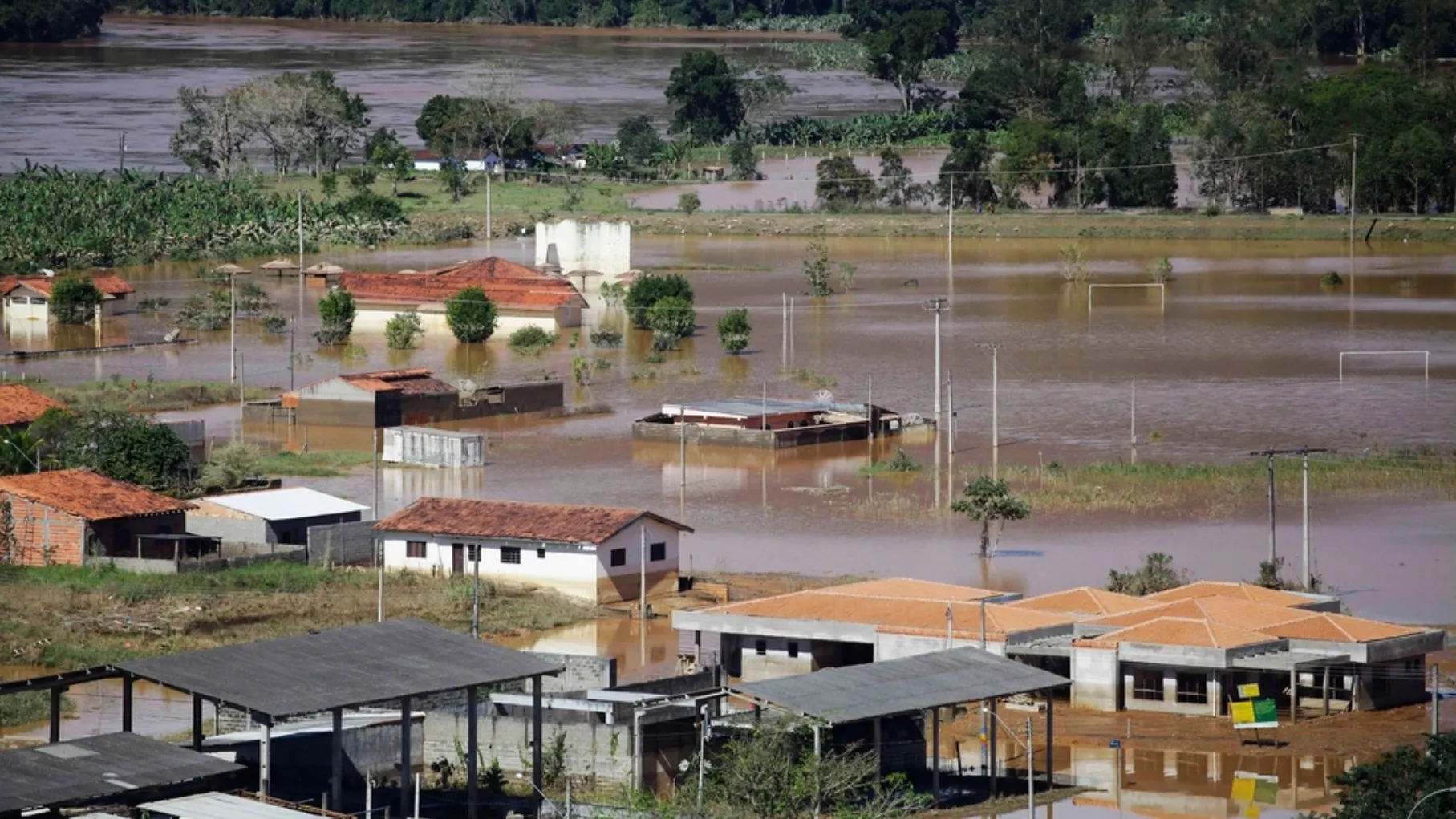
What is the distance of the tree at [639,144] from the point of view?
78062mm

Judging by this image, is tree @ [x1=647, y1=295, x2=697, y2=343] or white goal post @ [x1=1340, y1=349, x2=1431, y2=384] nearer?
white goal post @ [x1=1340, y1=349, x2=1431, y2=384]

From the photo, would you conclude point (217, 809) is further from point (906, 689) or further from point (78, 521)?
point (78, 521)

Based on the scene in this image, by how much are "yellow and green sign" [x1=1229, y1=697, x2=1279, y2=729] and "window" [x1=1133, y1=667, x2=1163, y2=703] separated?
0.95 metres

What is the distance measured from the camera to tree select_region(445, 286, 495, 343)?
47.4 m

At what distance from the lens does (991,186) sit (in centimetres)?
6975

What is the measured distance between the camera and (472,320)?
156 ft

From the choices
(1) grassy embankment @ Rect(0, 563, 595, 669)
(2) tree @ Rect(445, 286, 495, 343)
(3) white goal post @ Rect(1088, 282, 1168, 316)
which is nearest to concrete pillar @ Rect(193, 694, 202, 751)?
(1) grassy embankment @ Rect(0, 563, 595, 669)

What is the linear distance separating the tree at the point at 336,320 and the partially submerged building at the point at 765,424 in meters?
11.6

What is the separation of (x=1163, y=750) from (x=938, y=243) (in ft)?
144

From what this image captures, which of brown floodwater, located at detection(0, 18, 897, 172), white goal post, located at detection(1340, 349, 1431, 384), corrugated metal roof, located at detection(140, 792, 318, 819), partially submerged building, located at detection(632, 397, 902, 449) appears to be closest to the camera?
corrugated metal roof, located at detection(140, 792, 318, 819)

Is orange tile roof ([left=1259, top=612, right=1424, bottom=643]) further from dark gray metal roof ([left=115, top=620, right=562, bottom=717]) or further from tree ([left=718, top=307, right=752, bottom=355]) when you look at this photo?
tree ([left=718, top=307, right=752, bottom=355])

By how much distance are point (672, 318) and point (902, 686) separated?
27781 millimetres

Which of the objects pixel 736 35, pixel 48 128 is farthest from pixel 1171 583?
pixel 736 35

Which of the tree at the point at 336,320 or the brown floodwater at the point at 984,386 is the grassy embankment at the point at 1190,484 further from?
the tree at the point at 336,320
